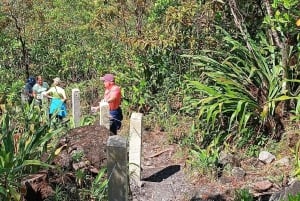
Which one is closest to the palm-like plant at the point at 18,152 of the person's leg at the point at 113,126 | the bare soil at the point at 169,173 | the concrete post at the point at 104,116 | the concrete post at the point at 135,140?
the bare soil at the point at 169,173

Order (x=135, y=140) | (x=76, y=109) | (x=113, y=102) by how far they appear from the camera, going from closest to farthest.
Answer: (x=135, y=140) < (x=113, y=102) < (x=76, y=109)

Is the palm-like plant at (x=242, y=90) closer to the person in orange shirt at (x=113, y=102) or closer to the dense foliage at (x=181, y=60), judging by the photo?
the dense foliage at (x=181, y=60)

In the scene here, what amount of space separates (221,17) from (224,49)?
64 cm

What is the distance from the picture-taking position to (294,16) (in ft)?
28.0

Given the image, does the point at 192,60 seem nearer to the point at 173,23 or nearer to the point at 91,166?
the point at 173,23

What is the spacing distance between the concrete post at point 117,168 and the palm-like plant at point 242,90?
4149 mm

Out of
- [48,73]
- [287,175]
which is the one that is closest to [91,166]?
[287,175]

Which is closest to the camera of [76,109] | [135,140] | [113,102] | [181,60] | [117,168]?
[117,168]

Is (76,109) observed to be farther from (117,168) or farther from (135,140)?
(117,168)

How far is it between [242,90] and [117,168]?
480 centimetres

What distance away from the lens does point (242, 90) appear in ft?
29.6

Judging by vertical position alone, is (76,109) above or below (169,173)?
above

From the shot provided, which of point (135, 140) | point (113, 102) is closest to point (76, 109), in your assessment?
point (113, 102)

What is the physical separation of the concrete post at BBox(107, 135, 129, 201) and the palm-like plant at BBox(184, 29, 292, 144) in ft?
13.6
